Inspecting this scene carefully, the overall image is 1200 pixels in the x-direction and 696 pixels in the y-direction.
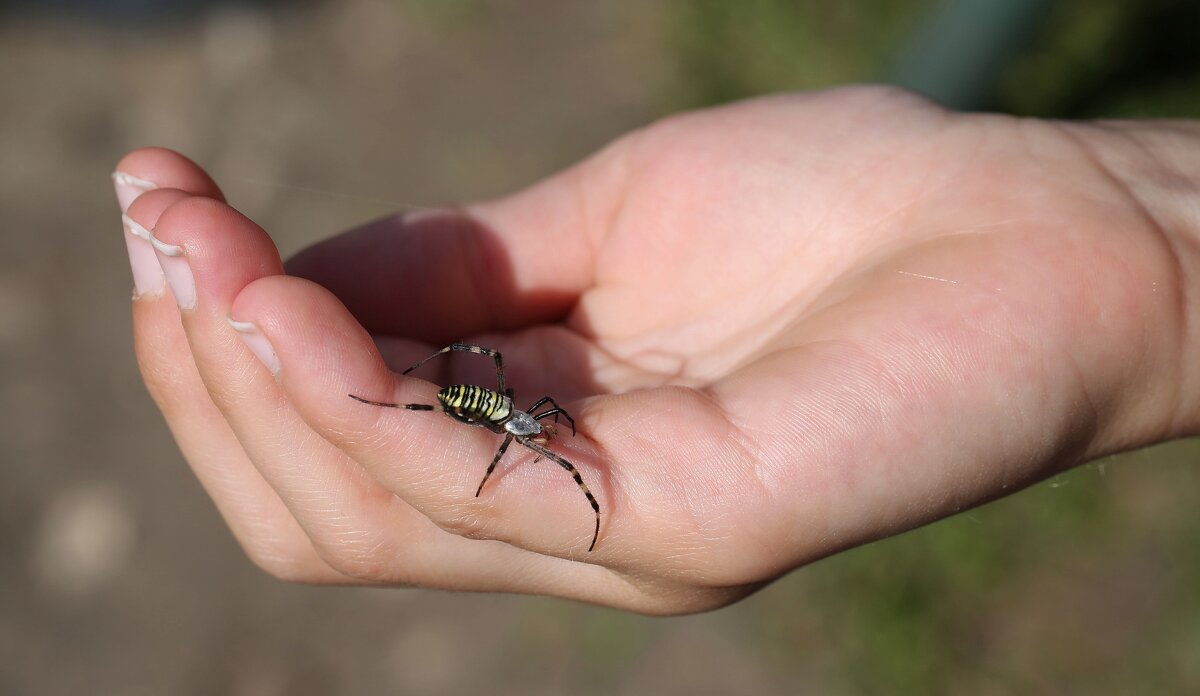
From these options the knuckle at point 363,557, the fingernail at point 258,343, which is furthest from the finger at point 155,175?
the knuckle at point 363,557

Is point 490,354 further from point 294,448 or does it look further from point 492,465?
point 492,465

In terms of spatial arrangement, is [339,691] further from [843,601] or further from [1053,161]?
[1053,161]

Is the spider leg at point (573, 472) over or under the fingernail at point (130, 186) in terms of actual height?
under

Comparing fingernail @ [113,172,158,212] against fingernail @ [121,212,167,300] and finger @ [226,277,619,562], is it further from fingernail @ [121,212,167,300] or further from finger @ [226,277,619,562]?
finger @ [226,277,619,562]

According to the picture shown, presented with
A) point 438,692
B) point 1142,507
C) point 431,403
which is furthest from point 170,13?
point 1142,507

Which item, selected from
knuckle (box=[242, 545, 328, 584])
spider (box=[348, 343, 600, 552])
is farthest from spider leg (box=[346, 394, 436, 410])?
knuckle (box=[242, 545, 328, 584])

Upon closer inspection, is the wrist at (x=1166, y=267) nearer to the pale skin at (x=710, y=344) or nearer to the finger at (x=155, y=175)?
the pale skin at (x=710, y=344)
